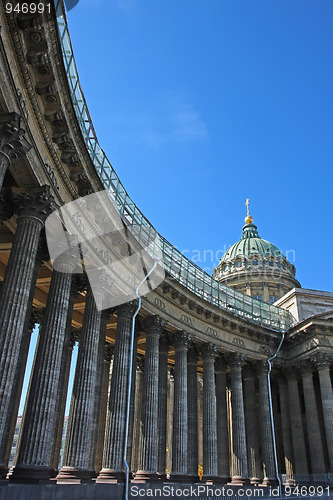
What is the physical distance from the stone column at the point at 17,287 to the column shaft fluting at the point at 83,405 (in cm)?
440

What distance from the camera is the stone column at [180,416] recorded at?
3147 cm

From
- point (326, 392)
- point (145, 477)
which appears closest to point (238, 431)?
point (326, 392)

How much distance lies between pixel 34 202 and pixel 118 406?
542 inches

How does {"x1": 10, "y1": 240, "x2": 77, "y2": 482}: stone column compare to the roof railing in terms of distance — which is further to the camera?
the roof railing

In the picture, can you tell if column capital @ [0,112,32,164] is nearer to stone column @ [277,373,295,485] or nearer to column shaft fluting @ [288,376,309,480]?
column shaft fluting @ [288,376,309,480]

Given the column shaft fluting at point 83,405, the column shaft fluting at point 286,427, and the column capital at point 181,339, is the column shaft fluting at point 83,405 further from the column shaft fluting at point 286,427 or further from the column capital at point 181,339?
the column shaft fluting at point 286,427

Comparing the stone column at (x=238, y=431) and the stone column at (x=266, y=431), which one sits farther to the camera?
the stone column at (x=266, y=431)

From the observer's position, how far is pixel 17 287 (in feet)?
56.5

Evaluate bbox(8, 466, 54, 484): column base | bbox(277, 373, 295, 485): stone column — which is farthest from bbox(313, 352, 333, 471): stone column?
bbox(8, 466, 54, 484): column base

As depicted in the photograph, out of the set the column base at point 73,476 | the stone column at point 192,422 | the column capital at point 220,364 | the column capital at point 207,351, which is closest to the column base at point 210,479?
the stone column at point 192,422

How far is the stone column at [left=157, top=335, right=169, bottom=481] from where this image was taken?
1272 inches

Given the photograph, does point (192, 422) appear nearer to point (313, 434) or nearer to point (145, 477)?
point (145, 477)

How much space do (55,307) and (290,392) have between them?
3171 centimetres

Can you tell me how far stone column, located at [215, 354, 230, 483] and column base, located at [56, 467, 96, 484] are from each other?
697 inches
